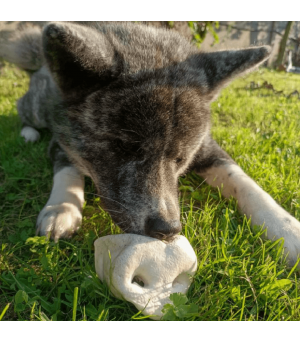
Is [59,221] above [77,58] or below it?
below

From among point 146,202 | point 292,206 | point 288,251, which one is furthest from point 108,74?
point 292,206

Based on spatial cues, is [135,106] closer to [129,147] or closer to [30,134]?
[129,147]

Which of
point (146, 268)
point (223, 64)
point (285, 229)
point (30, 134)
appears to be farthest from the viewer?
point (30, 134)

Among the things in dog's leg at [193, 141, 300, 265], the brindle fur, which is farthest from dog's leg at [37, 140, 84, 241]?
dog's leg at [193, 141, 300, 265]

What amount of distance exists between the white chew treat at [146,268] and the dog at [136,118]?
0.12 meters

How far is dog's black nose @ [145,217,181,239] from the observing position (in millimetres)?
1702

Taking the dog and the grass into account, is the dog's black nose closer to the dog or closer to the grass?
the dog

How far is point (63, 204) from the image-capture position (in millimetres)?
2285

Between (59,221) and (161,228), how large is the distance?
2.60 ft

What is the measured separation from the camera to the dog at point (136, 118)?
6.00ft

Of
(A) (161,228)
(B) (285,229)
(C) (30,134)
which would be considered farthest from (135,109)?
(C) (30,134)

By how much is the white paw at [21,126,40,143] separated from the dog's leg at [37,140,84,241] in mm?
998

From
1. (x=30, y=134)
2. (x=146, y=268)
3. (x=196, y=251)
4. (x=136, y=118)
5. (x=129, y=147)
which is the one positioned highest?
(x=136, y=118)

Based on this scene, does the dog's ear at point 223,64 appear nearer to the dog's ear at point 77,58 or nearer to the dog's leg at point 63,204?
the dog's ear at point 77,58
